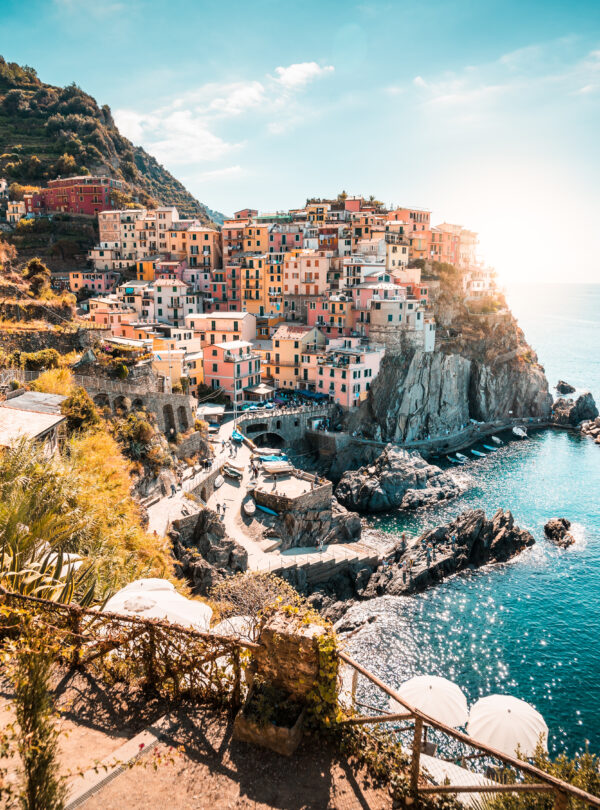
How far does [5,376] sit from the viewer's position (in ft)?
79.8

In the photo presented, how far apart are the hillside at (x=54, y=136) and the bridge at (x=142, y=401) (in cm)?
6025

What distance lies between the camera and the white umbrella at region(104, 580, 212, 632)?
434 inches

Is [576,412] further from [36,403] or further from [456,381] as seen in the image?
[36,403]

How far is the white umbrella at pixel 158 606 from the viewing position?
11016 mm

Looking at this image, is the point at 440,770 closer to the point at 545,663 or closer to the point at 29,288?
the point at 545,663

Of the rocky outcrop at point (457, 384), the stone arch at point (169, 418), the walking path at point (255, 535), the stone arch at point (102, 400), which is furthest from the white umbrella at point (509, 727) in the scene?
the rocky outcrop at point (457, 384)

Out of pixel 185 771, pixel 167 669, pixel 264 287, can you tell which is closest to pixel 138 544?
pixel 167 669

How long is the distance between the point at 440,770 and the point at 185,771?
8.11 m

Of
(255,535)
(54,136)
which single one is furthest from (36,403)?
(54,136)

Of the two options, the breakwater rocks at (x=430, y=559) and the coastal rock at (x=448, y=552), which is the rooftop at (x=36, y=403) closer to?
the breakwater rocks at (x=430, y=559)

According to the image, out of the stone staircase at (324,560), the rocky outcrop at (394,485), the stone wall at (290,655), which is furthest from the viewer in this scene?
the rocky outcrop at (394,485)

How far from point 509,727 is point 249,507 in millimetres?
20743

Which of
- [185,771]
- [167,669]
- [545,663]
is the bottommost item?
[545,663]

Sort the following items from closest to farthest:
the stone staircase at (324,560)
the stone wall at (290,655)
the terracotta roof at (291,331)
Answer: the stone wall at (290,655)
the stone staircase at (324,560)
the terracotta roof at (291,331)
